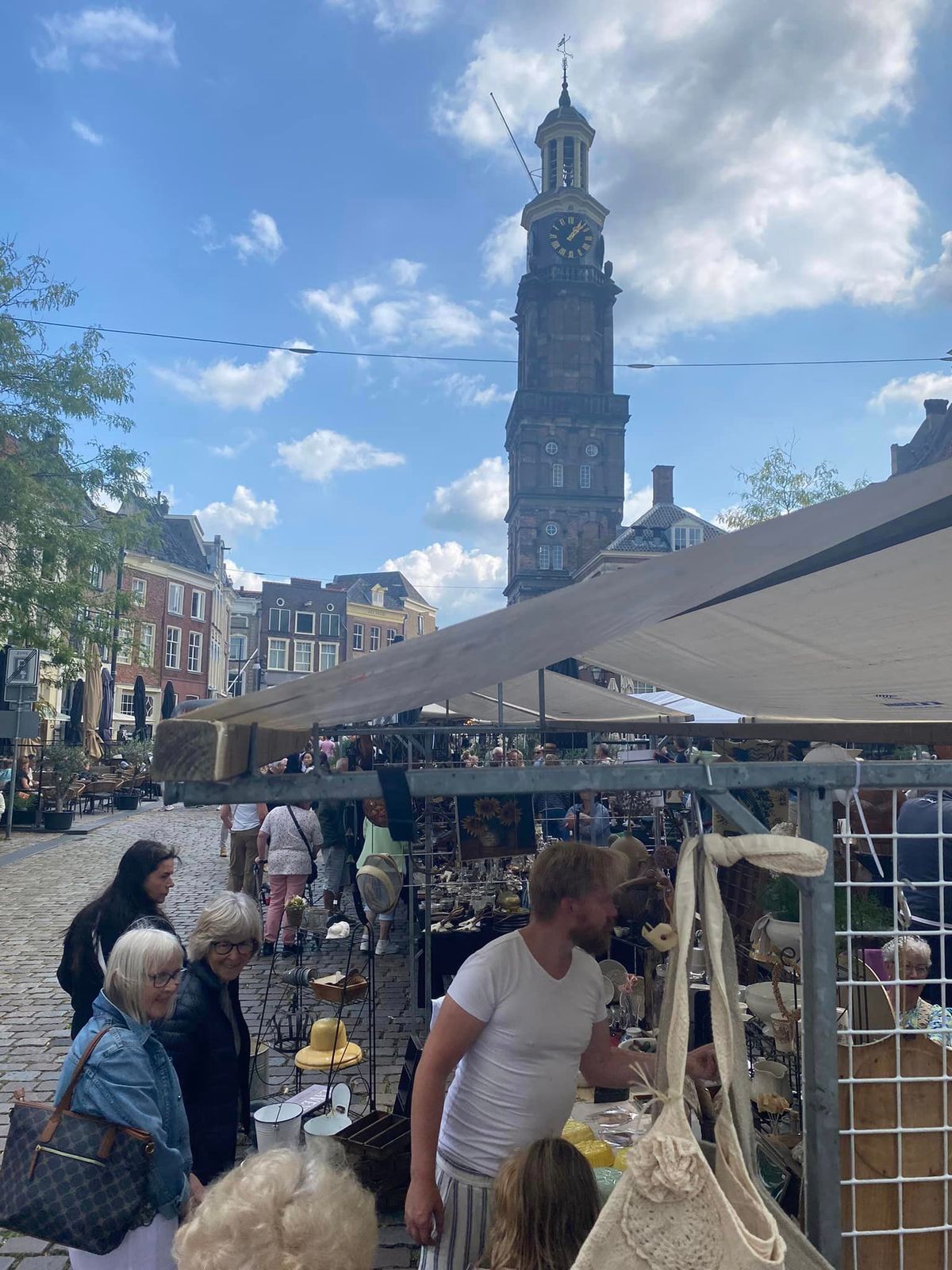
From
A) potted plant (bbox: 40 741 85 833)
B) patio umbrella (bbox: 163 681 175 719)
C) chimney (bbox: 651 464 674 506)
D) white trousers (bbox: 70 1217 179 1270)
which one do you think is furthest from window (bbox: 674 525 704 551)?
white trousers (bbox: 70 1217 179 1270)

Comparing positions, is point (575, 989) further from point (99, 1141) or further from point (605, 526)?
point (605, 526)

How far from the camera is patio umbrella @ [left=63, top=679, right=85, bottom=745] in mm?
A: 24922

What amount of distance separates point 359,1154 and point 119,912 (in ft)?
5.15

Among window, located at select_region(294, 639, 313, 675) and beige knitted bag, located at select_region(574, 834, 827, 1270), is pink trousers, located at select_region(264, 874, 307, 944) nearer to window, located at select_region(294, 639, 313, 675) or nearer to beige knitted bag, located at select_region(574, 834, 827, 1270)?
beige knitted bag, located at select_region(574, 834, 827, 1270)

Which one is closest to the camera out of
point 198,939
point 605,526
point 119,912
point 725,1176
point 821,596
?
point 725,1176

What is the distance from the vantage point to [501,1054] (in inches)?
95.1

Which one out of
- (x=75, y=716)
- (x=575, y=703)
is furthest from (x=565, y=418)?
(x=575, y=703)

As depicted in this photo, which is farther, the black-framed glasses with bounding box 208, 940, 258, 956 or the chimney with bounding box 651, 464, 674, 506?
the chimney with bounding box 651, 464, 674, 506

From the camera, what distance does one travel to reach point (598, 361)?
6462 centimetres

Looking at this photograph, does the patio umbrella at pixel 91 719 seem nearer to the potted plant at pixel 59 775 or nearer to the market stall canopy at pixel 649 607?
the potted plant at pixel 59 775

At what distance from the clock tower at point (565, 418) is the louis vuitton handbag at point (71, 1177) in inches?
2402

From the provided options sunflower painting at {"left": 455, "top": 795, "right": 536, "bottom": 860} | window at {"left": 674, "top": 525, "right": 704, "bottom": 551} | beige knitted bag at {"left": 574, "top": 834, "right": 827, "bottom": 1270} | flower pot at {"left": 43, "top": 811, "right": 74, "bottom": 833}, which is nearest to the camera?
beige knitted bag at {"left": 574, "top": 834, "right": 827, "bottom": 1270}

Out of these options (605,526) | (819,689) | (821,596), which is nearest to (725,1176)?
(821,596)

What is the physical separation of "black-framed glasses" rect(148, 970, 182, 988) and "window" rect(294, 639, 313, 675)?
211 ft
